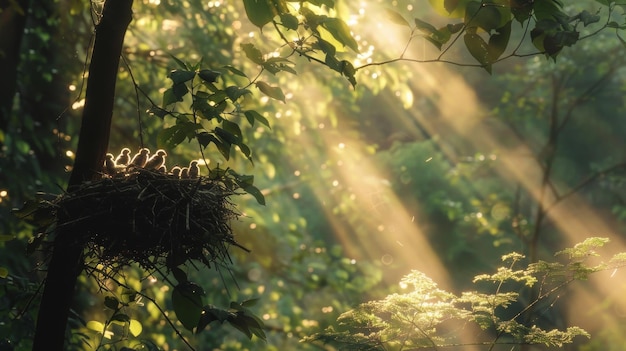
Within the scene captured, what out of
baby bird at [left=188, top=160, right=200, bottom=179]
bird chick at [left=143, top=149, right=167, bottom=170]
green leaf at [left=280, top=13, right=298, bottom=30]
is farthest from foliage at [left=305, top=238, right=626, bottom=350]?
green leaf at [left=280, top=13, right=298, bottom=30]

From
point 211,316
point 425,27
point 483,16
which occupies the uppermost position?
point 425,27

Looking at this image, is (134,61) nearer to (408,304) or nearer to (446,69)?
(408,304)

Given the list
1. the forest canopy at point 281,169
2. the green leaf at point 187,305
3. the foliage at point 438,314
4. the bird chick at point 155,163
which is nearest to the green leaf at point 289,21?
the forest canopy at point 281,169

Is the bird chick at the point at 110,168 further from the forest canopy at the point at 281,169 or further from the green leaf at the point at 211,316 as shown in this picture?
the green leaf at the point at 211,316

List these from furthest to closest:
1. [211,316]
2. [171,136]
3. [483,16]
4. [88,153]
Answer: [171,136], [211,316], [88,153], [483,16]

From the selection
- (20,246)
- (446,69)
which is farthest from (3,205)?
(446,69)

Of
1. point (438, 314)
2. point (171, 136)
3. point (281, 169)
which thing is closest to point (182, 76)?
point (171, 136)

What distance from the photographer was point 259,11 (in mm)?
2730

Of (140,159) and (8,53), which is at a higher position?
(8,53)

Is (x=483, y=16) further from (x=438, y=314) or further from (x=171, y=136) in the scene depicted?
(x=438, y=314)

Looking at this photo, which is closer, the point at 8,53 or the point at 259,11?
the point at 259,11

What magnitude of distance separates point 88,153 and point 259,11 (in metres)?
0.88

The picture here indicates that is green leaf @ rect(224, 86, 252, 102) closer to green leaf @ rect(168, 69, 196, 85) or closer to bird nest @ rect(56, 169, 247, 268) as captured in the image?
green leaf @ rect(168, 69, 196, 85)

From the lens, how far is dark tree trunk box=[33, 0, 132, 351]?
102 inches
